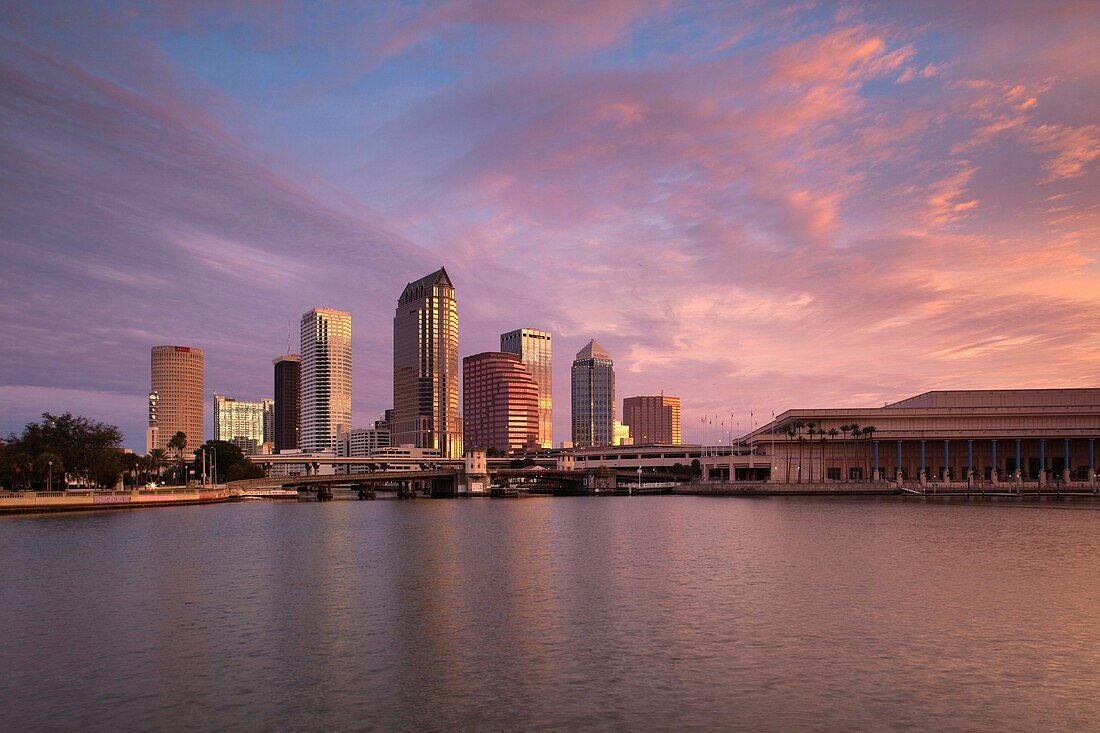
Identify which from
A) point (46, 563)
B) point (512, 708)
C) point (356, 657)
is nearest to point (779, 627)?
point (512, 708)

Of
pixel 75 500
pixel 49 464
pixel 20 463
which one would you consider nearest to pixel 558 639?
pixel 75 500

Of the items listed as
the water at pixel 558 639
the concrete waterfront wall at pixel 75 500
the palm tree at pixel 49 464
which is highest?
the palm tree at pixel 49 464

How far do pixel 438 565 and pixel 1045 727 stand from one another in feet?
162

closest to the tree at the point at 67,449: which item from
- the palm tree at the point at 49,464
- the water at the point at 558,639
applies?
the palm tree at the point at 49,464

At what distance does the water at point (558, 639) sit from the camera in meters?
28.8

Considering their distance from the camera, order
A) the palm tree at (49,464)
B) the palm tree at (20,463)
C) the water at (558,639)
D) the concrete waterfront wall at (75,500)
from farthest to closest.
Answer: the palm tree at (49,464), the palm tree at (20,463), the concrete waterfront wall at (75,500), the water at (558,639)

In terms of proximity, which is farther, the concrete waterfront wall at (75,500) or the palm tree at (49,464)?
the palm tree at (49,464)

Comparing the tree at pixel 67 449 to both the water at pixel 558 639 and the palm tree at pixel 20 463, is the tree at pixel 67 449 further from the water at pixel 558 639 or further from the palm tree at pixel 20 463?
the water at pixel 558 639

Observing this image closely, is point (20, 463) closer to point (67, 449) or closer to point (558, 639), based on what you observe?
point (67, 449)

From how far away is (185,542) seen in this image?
92.0 m

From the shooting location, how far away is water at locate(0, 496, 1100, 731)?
94.6 feet

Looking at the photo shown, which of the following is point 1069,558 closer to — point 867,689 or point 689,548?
point 689,548

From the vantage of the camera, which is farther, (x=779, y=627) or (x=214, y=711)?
(x=779, y=627)

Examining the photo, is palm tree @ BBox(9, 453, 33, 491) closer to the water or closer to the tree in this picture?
the tree
